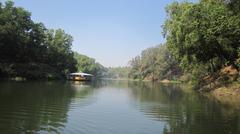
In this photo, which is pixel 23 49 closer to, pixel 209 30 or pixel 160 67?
pixel 209 30

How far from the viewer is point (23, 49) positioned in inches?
3494

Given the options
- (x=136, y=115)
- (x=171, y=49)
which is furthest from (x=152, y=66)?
(x=136, y=115)

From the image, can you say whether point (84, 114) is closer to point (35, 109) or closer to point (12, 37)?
point (35, 109)

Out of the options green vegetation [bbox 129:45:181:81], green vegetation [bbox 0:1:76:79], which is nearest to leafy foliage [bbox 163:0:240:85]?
green vegetation [bbox 0:1:76:79]

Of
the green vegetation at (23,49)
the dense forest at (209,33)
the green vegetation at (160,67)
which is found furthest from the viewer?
the green vegetation at (160,67)

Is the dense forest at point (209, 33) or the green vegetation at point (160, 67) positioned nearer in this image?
the dense forest at point (209, 33)

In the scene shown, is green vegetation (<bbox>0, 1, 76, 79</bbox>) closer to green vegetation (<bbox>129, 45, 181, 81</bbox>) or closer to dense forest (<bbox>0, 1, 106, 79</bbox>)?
dense forest (<bbox>0, 1, 106, 79</bbox>)

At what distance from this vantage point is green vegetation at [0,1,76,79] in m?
80.1

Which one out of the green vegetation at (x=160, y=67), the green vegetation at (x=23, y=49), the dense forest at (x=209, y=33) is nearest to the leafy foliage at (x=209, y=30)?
the dense forest at (x=209, y=33)

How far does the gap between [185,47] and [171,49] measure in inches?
377

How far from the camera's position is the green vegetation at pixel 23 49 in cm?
8012

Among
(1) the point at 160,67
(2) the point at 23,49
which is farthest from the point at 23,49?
(1) the point at 160,67

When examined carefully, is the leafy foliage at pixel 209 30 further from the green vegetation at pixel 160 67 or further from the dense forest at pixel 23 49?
the green vegetation at pixel 160 67

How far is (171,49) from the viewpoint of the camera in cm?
5869
